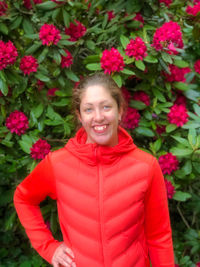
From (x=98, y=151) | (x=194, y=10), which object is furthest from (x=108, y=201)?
(x=194, y=10)

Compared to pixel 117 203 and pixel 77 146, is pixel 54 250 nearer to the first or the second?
pixel 117 203

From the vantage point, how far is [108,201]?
141 centimetres

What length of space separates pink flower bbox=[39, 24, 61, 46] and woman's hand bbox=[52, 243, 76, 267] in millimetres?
1113

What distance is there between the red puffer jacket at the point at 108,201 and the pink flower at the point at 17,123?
1.61 ft

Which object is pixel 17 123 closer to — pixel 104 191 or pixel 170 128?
pixel 104 191

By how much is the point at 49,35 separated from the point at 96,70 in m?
0.34

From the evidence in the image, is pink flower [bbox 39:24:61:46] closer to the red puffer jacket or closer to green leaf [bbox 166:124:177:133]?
the red puffer jacket

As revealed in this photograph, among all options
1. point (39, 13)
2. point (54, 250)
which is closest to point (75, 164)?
point (54, 250)

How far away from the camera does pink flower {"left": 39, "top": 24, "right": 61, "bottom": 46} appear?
1.80 m

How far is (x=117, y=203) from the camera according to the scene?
1411 millimetres

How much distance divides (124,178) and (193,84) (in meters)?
1.29

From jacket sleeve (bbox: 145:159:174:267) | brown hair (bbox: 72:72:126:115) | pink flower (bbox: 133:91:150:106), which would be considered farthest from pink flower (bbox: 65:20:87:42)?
jacket sleeve (bbox: 145:159:174:267)

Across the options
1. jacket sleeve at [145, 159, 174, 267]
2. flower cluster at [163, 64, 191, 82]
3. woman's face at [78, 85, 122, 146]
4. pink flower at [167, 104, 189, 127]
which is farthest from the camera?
flower cluster at [163, 64, 191, 82]

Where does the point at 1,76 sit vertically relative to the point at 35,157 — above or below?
above
